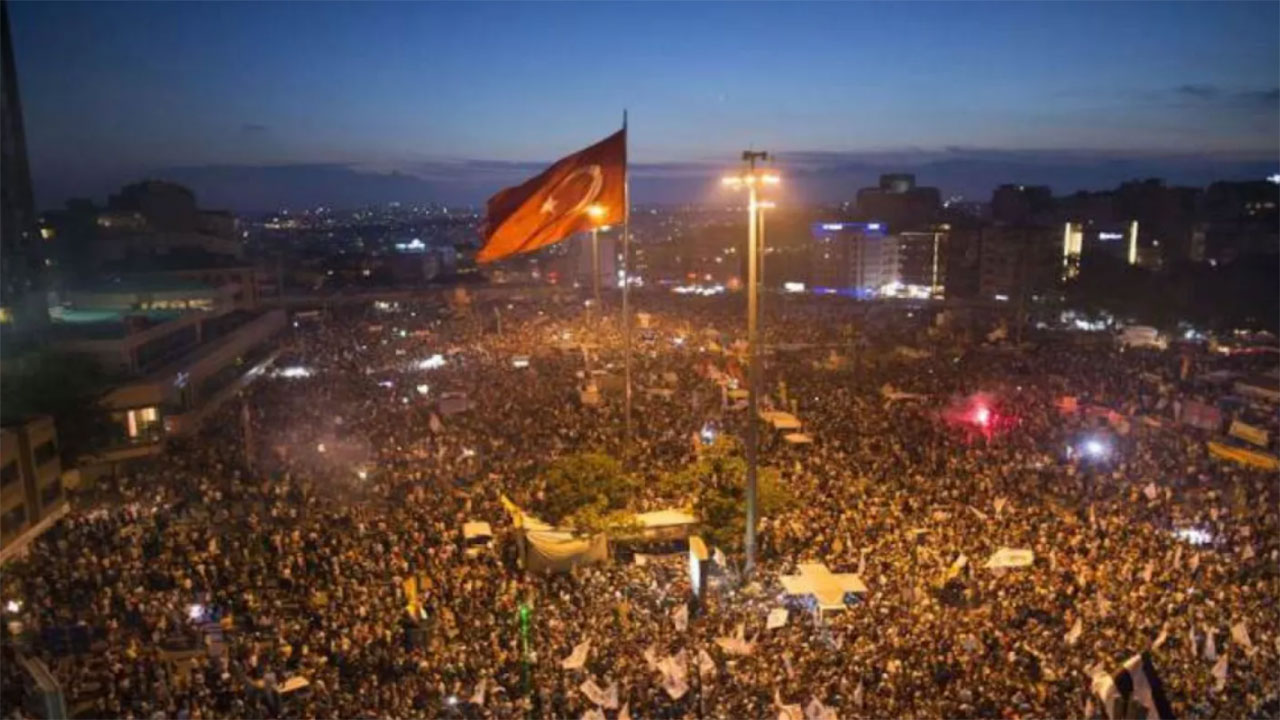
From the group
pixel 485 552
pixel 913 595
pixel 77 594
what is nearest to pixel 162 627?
pixel 77 594

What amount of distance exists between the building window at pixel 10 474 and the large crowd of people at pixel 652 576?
109cm

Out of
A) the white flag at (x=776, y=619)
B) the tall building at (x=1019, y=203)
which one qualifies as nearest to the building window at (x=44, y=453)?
the white flag at (x=776, y=619)

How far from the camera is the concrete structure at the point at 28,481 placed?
15.7 m

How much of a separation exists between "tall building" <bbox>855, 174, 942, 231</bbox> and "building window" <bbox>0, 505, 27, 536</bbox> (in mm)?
125531

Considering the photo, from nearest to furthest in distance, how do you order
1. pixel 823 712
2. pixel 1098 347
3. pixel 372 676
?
pixel 823 712 → pixel 372 676 → pixel 1098 347

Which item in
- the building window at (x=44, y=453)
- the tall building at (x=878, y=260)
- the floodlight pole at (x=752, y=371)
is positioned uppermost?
the floodlight pole at (x=752, y=371)

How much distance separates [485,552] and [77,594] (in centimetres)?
553

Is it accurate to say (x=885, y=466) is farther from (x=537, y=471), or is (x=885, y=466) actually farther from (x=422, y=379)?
(x=422, y=379)

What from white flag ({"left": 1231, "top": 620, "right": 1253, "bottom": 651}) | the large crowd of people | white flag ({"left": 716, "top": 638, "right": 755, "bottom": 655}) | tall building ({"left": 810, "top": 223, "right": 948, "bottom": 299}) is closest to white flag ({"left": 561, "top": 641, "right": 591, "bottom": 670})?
the large crowd of people

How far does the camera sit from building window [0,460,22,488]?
15633 mm

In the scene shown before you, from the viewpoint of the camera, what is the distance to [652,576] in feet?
46.2

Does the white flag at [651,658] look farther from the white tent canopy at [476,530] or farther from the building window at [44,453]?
the building window at [44,453]

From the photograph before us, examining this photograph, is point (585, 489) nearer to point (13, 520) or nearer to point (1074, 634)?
point (1074, 634)

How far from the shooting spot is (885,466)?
1852 cm
